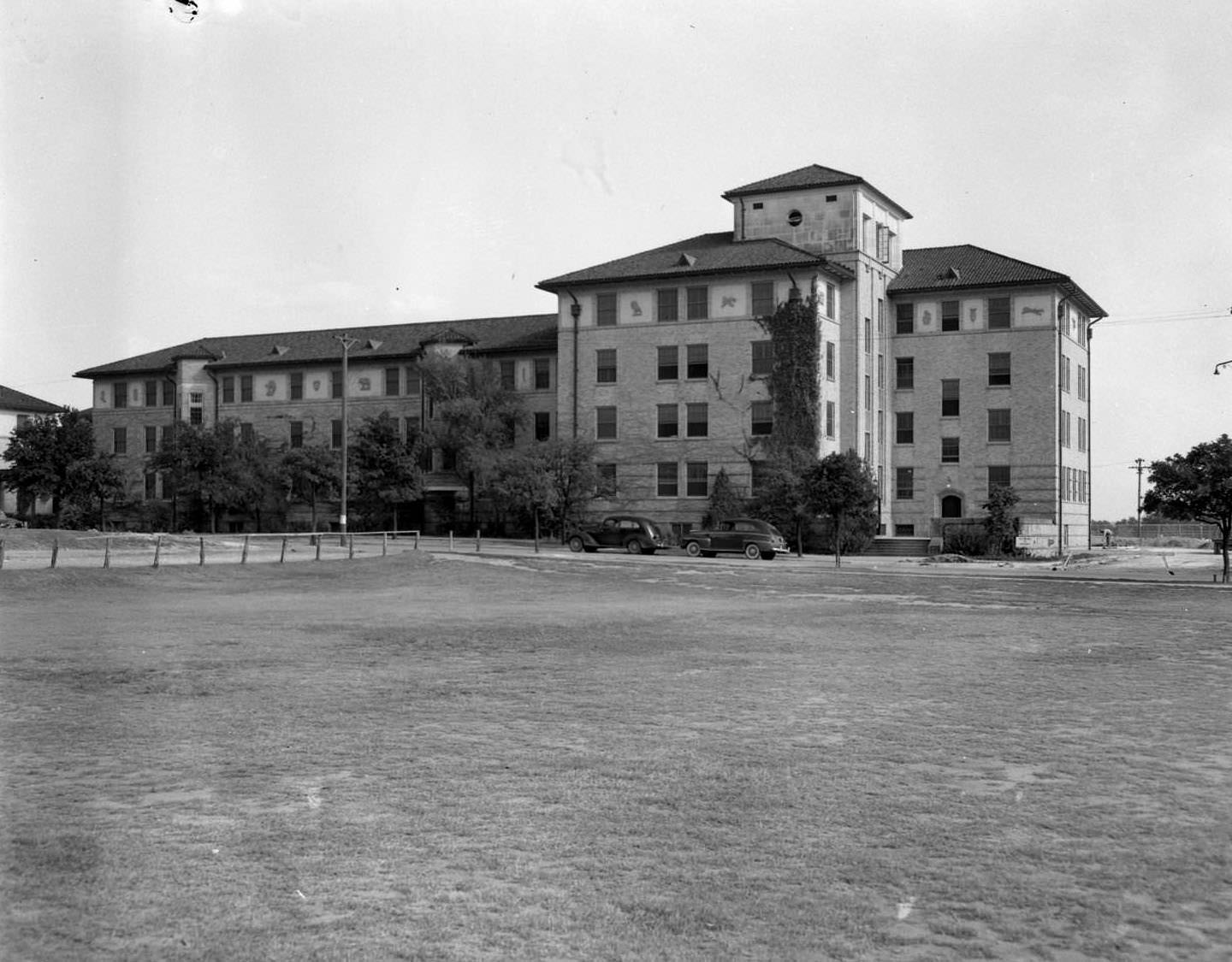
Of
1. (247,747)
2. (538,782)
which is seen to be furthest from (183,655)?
(538,782)

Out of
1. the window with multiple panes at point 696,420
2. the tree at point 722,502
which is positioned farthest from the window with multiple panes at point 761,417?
the tree at point 722,502

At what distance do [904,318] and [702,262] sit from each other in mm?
11782

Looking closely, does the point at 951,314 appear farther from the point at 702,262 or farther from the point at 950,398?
the point at 702,262

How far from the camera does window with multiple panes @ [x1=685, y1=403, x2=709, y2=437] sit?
6651 centimetres

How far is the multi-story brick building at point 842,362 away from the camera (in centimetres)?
6562

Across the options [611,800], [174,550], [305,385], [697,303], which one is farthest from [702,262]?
[611,800]

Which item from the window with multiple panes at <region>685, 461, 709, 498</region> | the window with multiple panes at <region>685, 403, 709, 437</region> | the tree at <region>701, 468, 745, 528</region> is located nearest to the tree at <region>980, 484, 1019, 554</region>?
the tree at <region>701, 468, 745, 528</region>

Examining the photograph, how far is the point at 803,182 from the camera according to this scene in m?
67.4

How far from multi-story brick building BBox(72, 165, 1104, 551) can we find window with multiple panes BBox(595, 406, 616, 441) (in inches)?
3.9

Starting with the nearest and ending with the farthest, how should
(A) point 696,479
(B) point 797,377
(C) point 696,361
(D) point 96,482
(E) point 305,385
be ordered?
(B) point 797,377 → (A) point 696,479 → (C) point 696,361 → (D) point 96,482 → (E) point 305,385

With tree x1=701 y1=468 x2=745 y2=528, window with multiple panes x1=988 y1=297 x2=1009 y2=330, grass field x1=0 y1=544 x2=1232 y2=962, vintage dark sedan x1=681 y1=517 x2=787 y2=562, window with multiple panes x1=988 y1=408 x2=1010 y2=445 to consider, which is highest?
window with multiple panes x1=988 y1=297 x2=1009 y2=330

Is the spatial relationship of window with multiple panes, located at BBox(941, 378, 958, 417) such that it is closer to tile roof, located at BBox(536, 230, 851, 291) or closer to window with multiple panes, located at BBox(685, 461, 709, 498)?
tile roof, located at BBox(536, 230, 851, 291)

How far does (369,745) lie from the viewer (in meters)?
10.8

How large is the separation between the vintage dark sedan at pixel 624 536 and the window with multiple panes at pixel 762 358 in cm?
1203
